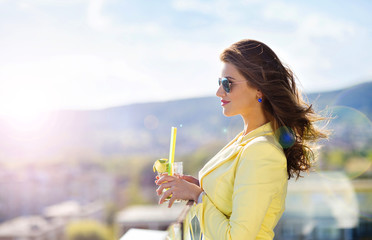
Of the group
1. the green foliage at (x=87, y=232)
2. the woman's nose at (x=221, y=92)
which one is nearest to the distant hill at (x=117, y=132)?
the green foliage at (x=87, y=232)

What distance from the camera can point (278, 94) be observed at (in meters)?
1.29

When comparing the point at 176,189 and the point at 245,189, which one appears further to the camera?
the point at 176,189

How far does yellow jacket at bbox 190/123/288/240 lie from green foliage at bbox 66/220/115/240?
49.5 meters

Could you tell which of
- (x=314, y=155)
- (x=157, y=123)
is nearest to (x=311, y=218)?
(x=314, y=155)

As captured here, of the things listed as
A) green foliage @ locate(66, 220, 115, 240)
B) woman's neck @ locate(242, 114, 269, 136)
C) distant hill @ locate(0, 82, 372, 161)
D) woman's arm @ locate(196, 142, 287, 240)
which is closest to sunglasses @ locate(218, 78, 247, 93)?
woman's neck @ locate(242, 114, 269, 136)

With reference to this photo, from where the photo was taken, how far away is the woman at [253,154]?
3.53 feet

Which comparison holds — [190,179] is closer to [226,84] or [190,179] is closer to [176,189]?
[176,189]

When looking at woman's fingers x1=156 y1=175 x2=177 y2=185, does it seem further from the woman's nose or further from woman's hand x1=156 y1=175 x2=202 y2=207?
the woman's nose

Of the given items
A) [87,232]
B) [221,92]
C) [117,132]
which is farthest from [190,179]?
[87,232]

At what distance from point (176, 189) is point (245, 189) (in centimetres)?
24

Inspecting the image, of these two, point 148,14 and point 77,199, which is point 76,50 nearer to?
point 148,14

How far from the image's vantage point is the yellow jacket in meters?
1.06

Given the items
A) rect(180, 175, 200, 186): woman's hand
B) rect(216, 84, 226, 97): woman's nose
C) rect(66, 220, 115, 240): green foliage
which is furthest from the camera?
rect(66, 220, 115, 240): green foliage

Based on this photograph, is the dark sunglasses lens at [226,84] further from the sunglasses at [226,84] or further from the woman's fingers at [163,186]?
the woman's fingers at [163,186]
